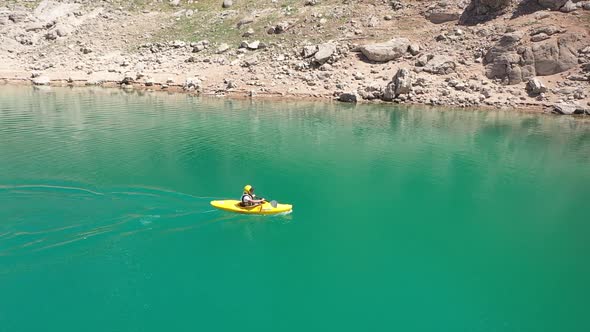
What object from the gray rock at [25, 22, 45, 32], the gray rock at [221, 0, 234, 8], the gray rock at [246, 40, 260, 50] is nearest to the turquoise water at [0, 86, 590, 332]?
the gray rock at [246, 40, 260, 50]

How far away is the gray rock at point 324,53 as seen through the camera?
44375 millimetres

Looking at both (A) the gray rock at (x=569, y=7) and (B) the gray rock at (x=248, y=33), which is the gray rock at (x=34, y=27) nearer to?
(B) the gray rock at (x=248, y=33)

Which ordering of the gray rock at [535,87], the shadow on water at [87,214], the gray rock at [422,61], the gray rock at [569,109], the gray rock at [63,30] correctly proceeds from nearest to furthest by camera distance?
the shadow on water at [87,214]
the gray rock at [569,109]
the gray rock at [535,87]
the gray rock at [422,61]
the gray rock at [63,30]

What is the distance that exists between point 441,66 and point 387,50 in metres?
5.40

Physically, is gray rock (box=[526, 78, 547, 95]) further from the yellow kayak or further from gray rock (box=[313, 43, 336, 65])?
the yellow kayak

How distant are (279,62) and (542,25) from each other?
2425cm

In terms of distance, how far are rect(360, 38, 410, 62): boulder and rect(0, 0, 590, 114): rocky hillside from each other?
0.10 m

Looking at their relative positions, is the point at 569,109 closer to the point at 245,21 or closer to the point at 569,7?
the point at 569,7

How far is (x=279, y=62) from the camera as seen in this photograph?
45938 mm

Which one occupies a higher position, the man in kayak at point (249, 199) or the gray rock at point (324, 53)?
the gray rock at point (324, 53)

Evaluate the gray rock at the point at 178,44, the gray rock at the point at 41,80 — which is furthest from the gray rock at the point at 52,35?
the gray rock at the point at 178,44

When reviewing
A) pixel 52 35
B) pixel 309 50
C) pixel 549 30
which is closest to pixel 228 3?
Answer: pixel 309 50

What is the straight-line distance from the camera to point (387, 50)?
1726 inches

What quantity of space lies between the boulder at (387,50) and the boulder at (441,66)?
3.28 meters
